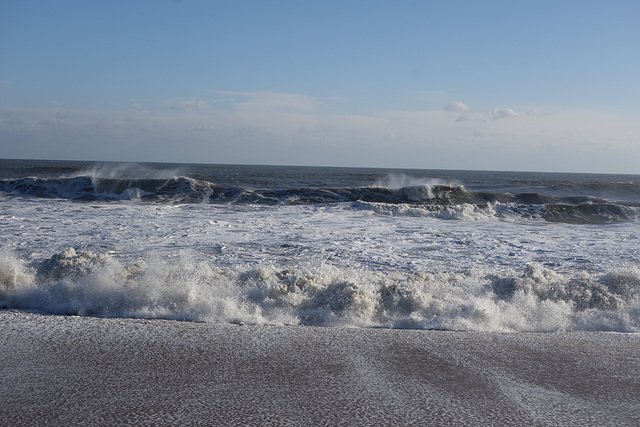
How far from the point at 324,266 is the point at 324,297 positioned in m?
1.11

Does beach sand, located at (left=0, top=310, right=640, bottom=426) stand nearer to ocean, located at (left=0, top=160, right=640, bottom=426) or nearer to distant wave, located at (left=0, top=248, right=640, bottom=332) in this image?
ocean, located at (left=0, top=160, right=640, bottom=426)

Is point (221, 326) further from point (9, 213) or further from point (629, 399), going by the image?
point (9, 213)

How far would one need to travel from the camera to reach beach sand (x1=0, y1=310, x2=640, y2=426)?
2209 millimetres

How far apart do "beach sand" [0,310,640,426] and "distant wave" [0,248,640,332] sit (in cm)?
28

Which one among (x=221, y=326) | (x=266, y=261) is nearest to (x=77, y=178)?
(x=266, y=261)

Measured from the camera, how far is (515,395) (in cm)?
246

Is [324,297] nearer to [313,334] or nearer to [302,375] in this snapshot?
[313,334]

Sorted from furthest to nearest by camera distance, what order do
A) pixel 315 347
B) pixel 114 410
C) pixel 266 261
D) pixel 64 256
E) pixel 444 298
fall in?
pixel 266 261 → pixel 64 256 → pixel 444 298 → pixel 315 347 → pixel 114 410

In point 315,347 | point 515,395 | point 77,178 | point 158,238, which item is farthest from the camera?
point 77,178

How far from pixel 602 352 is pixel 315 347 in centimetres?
187

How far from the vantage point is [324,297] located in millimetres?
4113

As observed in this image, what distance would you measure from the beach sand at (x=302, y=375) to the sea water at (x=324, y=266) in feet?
1.21

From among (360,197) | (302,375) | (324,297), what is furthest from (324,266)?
(360,197)

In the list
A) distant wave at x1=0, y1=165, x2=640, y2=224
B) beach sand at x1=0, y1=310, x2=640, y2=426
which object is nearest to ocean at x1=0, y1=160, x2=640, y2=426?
beach sand at x1=0, y1=310, x2=640, y2=426
